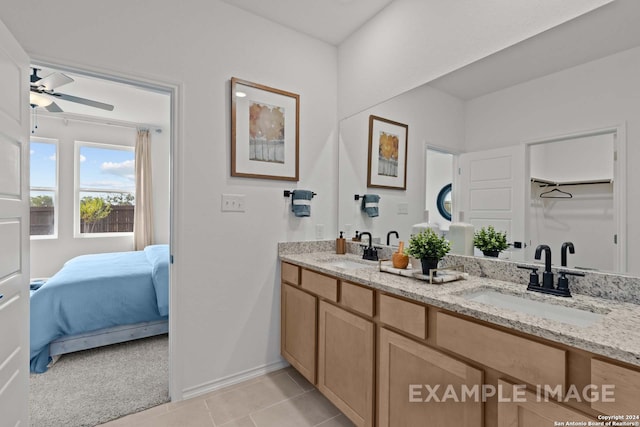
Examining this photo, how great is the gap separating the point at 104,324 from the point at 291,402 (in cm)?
183

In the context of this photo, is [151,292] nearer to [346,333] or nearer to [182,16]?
[346,333]

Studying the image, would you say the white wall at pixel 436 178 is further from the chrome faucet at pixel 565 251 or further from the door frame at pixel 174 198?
the door frame at pixel 174 198

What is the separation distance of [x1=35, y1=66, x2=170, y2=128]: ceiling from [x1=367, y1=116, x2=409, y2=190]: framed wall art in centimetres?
228

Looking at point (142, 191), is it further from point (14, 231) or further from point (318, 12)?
point (318, 12)

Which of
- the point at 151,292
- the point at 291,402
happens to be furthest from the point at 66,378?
the point at 291,402

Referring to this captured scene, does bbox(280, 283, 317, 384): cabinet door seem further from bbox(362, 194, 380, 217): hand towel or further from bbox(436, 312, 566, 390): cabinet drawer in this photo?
bbox(436, 312, 566, 390): cabinet drawer

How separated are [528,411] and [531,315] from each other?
286 millimetres

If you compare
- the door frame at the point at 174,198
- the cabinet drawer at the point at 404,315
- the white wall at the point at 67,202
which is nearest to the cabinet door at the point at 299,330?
the cabinet drawer at the point at 404,315

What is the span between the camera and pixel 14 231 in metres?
1.42

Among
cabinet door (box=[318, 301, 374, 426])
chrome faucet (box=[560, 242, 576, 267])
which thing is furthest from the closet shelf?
cabinet door (box=[318, 301, 374, 426])

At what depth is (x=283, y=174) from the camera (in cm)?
236

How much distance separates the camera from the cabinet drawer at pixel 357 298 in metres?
1.53


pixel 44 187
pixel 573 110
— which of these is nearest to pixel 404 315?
pixel 573 110

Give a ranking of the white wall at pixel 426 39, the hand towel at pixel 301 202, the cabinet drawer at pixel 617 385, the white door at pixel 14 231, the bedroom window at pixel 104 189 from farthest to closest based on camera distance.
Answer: the bedroom window at pixel 104 189, the hand towel at pixel 301 202, the white wall at pixel 426 39, the white door at pixel 14 231, the cabinet drawer at pixel 617 385
